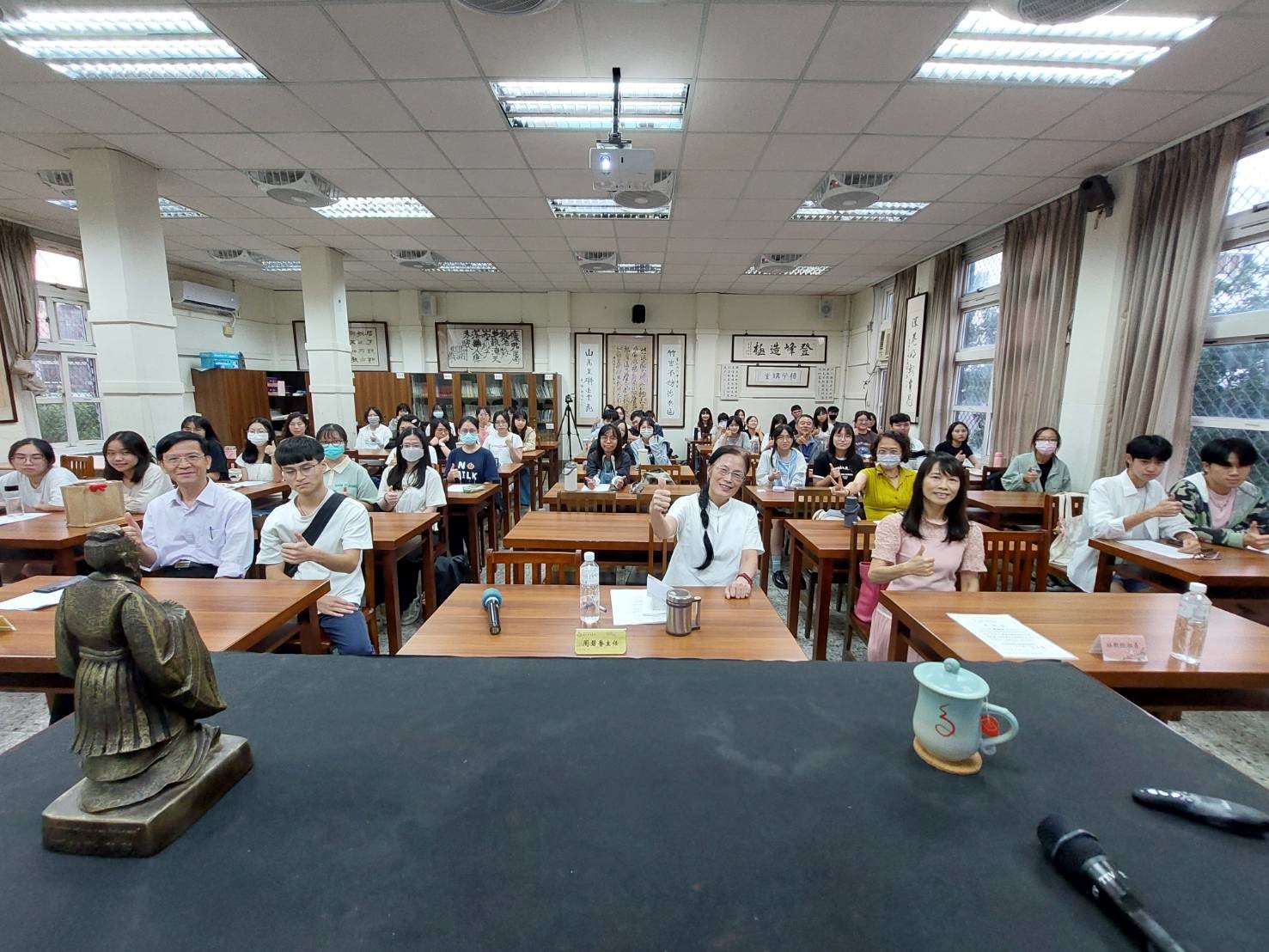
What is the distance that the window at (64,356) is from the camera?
5.88m

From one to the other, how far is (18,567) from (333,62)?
10.6 ft

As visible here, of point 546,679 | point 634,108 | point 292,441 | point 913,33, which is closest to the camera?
point 546,679

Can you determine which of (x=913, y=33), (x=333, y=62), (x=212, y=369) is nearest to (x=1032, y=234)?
(x=913, y=33)

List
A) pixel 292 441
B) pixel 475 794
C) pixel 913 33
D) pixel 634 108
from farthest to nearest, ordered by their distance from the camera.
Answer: pixel 634 108
pixel 913 33
pixel 292 441
pixel 475 794

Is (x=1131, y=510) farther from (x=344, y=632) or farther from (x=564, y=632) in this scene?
(x=344, y=632)

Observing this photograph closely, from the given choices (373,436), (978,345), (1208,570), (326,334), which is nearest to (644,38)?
(1208,570)

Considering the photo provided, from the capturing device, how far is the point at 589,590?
1.69 meters

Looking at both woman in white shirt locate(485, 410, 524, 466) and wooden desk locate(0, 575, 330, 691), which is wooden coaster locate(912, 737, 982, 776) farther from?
woman in white shirt locate(485, 410, 524, 466)

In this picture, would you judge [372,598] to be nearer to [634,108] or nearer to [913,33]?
[634,108]

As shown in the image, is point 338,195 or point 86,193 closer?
point 86,193

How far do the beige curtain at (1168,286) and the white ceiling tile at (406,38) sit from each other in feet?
15.0

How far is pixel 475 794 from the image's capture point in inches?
23.7

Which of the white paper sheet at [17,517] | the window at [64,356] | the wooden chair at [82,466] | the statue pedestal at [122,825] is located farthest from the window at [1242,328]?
the window at [64,356]

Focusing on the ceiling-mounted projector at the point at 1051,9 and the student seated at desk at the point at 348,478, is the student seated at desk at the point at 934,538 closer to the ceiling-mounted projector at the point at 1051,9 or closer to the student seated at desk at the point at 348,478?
the ceiling-mounted projector at the point at 1051,9
